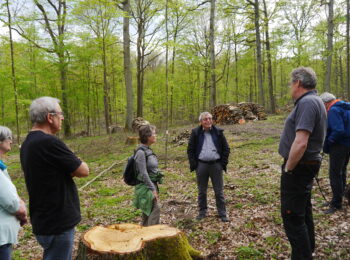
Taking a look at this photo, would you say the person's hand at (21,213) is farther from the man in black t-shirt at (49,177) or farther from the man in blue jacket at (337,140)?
the man in blue jacket at (337,140)

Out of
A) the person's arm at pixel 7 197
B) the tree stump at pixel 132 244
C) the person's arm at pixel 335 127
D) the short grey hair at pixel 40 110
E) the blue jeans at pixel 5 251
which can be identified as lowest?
the tree stump at pixel 132 244

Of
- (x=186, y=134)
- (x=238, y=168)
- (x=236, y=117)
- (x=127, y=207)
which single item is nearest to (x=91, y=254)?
(x=127, y=207)

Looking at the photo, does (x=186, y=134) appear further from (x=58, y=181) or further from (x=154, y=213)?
(x=58, y=181)

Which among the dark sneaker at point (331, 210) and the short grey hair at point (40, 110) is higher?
the short grey hair at point (40, 110)

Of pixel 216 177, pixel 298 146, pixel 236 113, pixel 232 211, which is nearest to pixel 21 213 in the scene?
pixel 298 146

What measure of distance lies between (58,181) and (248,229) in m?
3.40

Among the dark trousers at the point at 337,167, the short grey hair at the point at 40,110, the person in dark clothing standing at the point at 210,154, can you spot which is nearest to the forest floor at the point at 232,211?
the dark trousers at the point at 337,167

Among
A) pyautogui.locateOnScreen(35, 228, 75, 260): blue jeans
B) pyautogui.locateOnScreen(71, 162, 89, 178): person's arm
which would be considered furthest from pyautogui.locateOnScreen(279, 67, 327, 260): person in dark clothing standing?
pyautogui.locateOnScreen(35, 228, 75, 260): blue jeans

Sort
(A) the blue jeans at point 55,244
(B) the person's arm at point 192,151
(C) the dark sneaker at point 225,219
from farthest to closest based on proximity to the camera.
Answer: (B) the person's arm at point 192,151 < (C) the dark sneaker at point 225,219 < (A) the blue jeans at point 55,244

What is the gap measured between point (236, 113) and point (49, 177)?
16543mm

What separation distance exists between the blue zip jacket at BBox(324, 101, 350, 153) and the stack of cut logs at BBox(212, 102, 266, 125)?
1330 cm

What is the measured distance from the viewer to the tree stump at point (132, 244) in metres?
2.85

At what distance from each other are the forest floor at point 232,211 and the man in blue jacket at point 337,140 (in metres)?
0.46

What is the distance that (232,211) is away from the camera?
5289 millimetres
